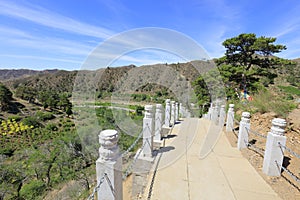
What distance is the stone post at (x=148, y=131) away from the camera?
10.4 ft

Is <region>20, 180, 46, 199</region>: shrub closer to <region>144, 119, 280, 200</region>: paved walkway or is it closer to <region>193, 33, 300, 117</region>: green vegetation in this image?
<region>144, 119, 280, 200</region>: paved walkway

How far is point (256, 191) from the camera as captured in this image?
2.51 metres

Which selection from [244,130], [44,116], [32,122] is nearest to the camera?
[244,130]

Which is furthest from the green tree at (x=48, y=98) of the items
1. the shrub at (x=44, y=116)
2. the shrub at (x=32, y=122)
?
the shrub at (x=32, y=122)

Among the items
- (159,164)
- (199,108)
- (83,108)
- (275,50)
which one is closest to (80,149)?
(199,108)

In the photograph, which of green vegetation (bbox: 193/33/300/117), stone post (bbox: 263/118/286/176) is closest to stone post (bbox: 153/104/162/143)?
stone post (bbox: 263/118/286/176)

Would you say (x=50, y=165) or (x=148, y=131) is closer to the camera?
(x=148, y=131)

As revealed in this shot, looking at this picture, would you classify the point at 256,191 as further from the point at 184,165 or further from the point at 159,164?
the point at 159,164

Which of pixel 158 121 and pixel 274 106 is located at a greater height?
pixel 274 106

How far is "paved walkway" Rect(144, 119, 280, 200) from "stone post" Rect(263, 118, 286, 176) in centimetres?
27

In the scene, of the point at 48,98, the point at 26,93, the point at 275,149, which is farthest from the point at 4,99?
the point at 275,149

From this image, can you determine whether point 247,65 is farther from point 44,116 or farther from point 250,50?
point 44,116

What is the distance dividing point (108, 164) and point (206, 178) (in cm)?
217

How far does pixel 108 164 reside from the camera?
140cm
